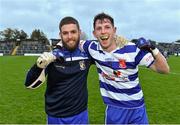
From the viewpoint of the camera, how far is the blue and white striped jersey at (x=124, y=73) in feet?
19.5

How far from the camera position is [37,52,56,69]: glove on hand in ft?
17.8

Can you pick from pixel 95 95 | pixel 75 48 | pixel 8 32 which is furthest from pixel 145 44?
pixel 8 32

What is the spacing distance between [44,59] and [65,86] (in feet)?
1.93

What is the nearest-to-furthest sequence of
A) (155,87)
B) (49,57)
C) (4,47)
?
(49,57)
(155,87)
(4,47)

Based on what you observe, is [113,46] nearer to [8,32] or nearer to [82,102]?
[82,102]

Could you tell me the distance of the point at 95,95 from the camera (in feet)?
50.3

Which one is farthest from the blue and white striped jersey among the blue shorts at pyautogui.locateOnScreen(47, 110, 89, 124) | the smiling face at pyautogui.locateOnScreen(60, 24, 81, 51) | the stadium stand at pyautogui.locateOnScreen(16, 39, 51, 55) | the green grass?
the stadium stand at pyautogui.locateOnScreen(16, 39, 51, 55)

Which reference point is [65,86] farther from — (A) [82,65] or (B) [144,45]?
(B) [144,45]

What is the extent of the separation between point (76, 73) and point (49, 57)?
0.58 meters

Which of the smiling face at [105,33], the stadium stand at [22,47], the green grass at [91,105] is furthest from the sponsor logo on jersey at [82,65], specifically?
the stadium stand at [22,47]

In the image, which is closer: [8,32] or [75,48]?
[75,48]

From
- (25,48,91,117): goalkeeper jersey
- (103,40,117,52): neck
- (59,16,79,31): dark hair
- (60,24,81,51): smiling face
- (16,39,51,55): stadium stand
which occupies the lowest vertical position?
(16,39,51,55): stadium stand

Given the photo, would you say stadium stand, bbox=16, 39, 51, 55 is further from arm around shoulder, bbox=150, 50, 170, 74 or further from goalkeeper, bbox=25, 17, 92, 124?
arm around shoulder, bbox=150, 50, 170, 74

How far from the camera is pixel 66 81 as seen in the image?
582 centimetres
